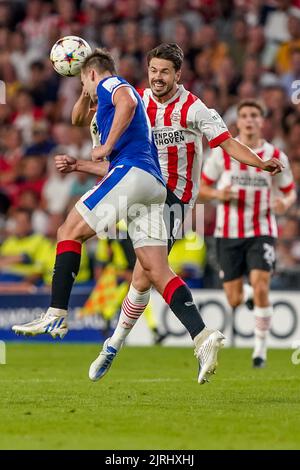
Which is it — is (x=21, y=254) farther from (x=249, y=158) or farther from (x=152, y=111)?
(x=249, y=158)

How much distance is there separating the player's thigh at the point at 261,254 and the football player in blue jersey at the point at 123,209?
12.0 feet

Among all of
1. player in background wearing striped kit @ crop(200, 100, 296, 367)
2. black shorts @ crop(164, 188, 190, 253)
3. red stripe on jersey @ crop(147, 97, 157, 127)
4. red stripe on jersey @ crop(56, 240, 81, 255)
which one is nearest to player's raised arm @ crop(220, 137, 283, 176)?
black shorts @ crop(164, 188, 190, 253)

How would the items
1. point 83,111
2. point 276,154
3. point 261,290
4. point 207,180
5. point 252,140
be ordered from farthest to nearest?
point 207,180 < point 252,140 < point 276,154 < point 261,290 < point 83,111

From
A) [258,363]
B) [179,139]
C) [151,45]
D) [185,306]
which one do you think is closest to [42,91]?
[151,45]

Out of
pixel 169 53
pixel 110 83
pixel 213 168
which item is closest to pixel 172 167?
pixel 169 53

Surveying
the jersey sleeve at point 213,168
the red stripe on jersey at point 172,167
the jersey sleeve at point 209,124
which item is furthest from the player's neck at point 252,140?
the jersey sleeve at point 209,124

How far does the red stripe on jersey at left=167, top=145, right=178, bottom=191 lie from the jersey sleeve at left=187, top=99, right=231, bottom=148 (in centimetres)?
28

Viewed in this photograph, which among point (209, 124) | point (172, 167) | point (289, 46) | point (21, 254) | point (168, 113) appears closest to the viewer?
point (209, 124)

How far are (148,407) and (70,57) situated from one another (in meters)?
2.73

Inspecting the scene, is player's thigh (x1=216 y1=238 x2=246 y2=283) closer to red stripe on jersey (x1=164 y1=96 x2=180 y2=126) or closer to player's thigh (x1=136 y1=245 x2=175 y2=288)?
red stripe on jersey (x1=164 y1=96 x2=180 y2=126)

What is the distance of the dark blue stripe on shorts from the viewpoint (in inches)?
285

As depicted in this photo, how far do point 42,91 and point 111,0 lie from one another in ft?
7.47

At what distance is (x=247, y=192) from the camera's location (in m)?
11.6

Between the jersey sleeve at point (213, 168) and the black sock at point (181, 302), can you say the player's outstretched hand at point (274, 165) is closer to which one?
the black sock at point (181, 302)
